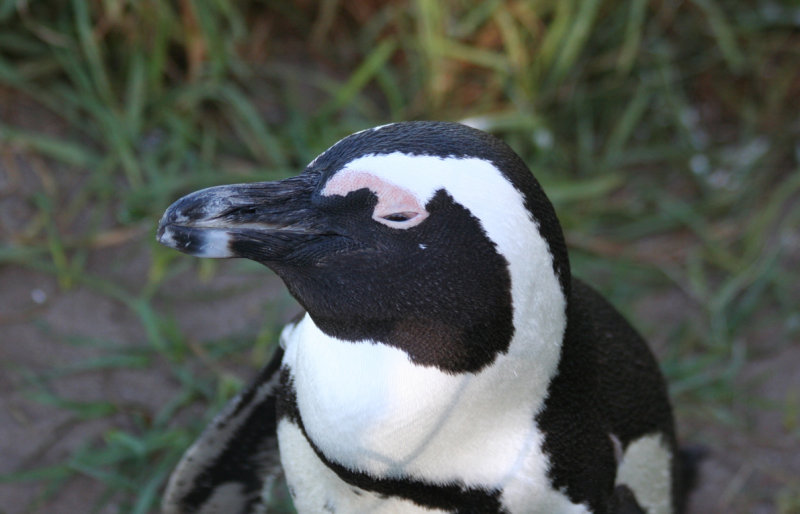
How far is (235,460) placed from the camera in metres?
1.58

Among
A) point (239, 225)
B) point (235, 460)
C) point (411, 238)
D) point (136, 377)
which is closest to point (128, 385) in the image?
point (136, 377)

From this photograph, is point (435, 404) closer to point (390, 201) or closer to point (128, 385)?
point (390, 201)

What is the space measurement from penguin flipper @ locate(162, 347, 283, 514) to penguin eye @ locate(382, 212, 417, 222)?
0.44 metres

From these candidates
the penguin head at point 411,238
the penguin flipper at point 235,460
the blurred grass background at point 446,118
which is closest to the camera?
the penguin head at point 411,238

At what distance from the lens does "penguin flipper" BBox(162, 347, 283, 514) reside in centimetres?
154

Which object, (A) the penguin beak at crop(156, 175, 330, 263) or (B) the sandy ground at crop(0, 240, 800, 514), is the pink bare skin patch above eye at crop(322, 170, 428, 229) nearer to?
(A) the penguin beak at crop(156, 175, 330, 263)

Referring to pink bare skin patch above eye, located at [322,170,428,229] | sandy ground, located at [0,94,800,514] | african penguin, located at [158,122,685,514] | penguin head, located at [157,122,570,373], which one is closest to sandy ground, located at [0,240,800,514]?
sandy ground, located at [0,94,800,514]

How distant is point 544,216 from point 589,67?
1972 mm

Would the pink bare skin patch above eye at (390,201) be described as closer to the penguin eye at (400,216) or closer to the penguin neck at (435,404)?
the penguin eye at (400,216)

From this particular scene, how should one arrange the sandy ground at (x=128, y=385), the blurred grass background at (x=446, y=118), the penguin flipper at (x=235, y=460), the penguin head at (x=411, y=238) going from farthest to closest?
the blurred grass background at (x=446, y=118), the sandy ground at (x=128, y=385), the penguin flipper at (x=235, y=460), the penguin head at (x=411, y=238)

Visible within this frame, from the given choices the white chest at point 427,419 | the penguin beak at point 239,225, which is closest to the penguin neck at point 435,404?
the white chest at point 427,419

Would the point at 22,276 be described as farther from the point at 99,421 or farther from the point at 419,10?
the point at 419,10

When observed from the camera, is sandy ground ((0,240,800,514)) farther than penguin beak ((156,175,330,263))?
Yes

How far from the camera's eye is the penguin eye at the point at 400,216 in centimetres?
113
